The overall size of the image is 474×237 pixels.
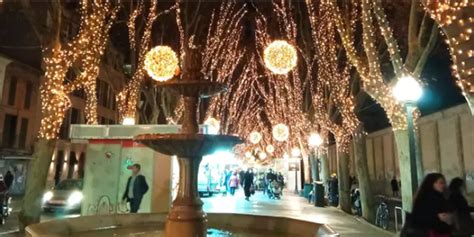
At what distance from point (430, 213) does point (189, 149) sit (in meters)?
3.85

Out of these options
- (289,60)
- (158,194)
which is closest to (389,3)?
(289,60)

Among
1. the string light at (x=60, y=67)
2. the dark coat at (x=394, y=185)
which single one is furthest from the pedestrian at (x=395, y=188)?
the string light at (x=60, y=67)

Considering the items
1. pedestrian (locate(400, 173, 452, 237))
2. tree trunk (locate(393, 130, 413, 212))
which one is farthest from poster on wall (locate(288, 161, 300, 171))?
pedestrian (locate(400, 173, 452, 237))

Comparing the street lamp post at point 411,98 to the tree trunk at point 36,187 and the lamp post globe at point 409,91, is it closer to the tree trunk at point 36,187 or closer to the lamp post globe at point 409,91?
the lamp post globe at point 409,91

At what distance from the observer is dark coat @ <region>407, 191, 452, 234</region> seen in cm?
574

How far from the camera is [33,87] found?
34.3 metres

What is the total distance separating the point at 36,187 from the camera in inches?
464

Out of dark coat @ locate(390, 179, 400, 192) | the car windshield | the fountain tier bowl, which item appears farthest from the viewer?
dark coat @ locate(390, 179, 400, 192)

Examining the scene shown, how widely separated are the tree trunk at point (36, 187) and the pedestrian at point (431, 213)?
9.57m

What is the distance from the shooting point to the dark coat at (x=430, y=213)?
5.74m

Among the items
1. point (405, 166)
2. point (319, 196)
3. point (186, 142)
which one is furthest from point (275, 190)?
point (186, 142)

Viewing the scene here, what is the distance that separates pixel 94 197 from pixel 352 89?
11.5 m

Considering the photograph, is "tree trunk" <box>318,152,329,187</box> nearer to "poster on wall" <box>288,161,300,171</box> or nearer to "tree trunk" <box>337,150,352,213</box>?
"tree trunk" <box>337,150,352,213</box>

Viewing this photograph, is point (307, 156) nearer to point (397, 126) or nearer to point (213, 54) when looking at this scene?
point (213, 54)
